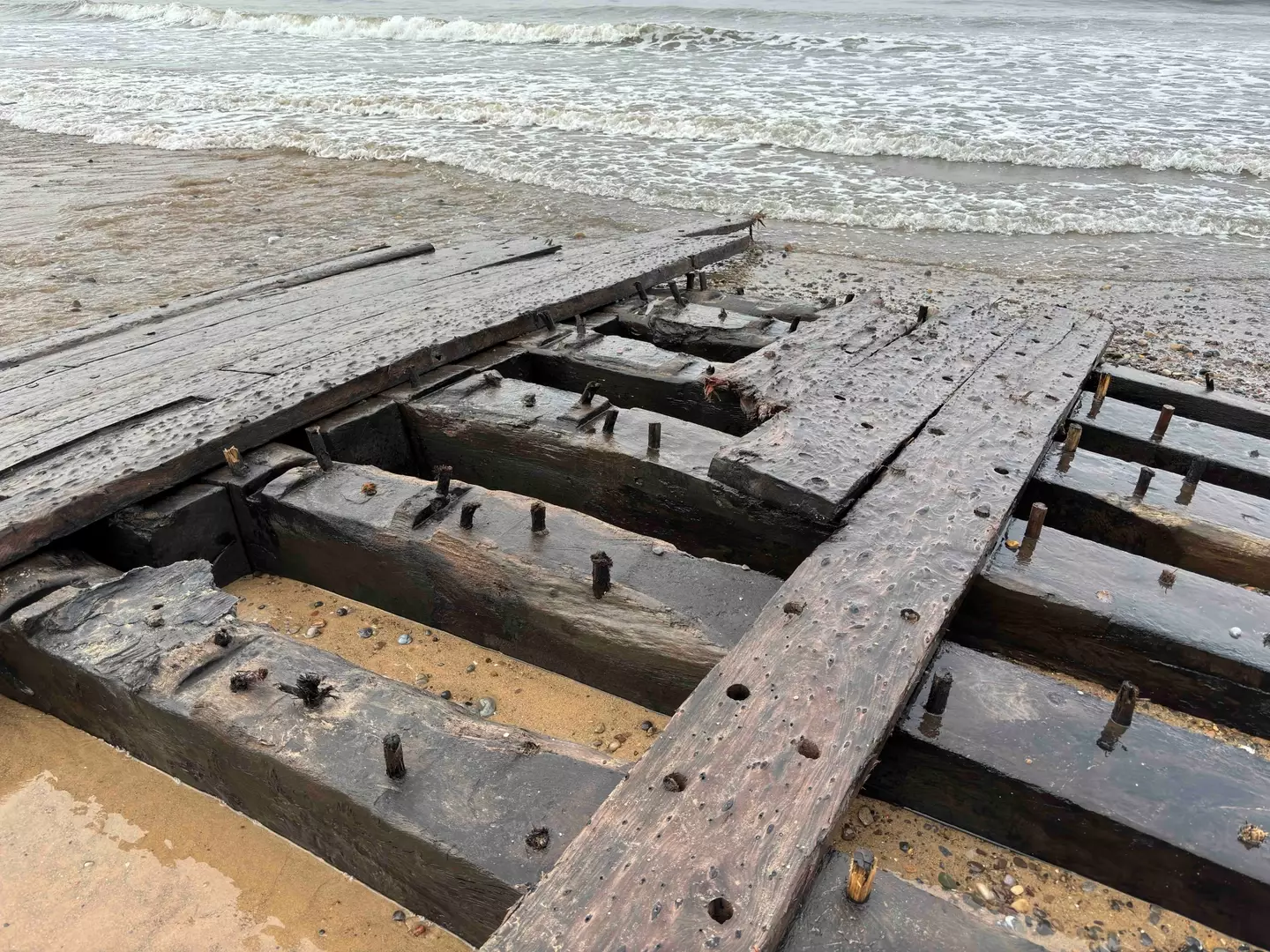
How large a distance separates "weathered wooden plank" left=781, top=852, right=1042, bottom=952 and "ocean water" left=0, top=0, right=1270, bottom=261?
27.5 ft

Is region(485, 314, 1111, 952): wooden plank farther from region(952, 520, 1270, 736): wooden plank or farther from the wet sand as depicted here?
the wet sand

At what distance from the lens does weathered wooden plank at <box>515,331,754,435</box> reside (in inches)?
128

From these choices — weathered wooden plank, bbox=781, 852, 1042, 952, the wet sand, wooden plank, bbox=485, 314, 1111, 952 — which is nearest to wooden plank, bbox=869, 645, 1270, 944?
wooden plank, bbox=485, 314, 1111, 952

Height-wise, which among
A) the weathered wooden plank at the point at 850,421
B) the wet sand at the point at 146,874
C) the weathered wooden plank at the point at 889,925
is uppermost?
the weathered wooden plank at the point at 850,421

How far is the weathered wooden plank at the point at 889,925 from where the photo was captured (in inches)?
50.4

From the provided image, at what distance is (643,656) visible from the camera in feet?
6.72

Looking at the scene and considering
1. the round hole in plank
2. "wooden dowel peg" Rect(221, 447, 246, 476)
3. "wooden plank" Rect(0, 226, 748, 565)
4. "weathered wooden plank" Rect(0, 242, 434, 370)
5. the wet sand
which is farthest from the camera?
"weathered wooden plank" Rect(0, 242, 434, 370)

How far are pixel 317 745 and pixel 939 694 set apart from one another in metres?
1.29

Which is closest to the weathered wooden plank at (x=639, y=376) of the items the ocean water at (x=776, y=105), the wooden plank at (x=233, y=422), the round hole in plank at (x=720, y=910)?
the wooden plank at (x=233, y=422)

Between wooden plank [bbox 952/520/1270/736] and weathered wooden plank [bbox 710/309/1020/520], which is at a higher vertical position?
weathered wooden plank [bbox 710/309/1020/520]

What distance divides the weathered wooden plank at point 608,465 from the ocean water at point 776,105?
6.92m

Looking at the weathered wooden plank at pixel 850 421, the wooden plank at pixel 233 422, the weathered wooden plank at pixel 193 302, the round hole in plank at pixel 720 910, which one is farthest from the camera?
the weathered wooden plank at pixel 193 302

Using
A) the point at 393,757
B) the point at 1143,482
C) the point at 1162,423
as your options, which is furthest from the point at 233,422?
the point at 1162,423

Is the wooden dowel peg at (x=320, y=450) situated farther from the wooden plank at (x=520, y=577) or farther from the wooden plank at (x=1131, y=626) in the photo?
the wooden plank at (x=1131, y=626)
